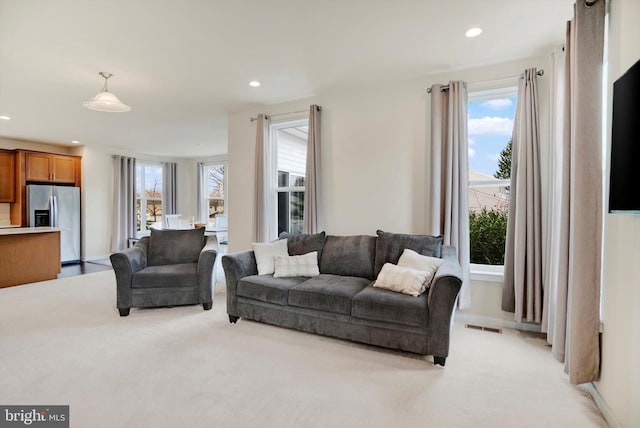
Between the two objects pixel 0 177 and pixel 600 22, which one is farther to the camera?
pixel 0 177

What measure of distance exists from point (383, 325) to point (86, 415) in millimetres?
2073

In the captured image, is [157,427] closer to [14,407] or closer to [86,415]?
[86,415]

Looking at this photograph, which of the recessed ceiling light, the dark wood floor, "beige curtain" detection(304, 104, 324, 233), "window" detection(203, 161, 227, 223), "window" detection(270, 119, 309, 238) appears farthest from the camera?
"window" detection(203, 161, 227, 223)

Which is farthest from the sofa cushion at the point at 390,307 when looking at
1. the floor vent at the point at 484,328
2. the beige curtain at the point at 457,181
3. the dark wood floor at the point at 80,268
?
the dark wood floor at the point at 80,268

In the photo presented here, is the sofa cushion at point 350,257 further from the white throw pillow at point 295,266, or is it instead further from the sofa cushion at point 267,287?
the sofa cushion at point 267,287

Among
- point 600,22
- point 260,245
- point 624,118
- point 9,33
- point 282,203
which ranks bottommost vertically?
point 260,245

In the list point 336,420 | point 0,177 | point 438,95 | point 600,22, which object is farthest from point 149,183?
point 600,22

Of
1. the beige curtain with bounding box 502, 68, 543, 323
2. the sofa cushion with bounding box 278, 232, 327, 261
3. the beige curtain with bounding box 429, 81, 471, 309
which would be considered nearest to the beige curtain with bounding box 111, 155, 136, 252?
the sofa cushion with bounding box 278, 232, 327, 261

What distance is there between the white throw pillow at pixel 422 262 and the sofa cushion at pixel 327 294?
45 cm

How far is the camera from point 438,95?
3.41 m

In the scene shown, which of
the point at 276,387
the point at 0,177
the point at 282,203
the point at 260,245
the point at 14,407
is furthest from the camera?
the point at 0,177

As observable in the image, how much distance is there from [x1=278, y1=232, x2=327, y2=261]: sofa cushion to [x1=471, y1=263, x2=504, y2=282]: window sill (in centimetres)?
173

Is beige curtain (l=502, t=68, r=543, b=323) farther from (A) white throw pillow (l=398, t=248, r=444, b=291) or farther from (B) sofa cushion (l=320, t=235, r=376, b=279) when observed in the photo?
(B) sofa cushion (l=320, t=235, r=376, b=279)

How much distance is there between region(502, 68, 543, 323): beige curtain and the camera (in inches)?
117
